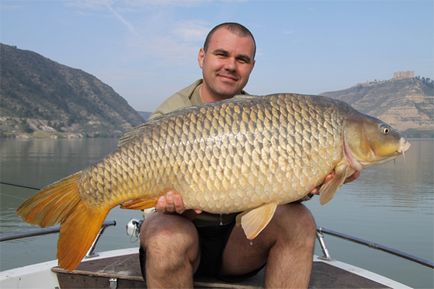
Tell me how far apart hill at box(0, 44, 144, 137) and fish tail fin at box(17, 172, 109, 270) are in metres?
94.6

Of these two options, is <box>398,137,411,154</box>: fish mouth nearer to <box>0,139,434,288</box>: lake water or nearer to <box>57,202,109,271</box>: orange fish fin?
<box>57,202,109,271</box>: orange fish fin

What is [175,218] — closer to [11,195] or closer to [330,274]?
[330,274]

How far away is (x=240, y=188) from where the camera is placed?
7.20 feet

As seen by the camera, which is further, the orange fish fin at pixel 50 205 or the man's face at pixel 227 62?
the man's face at pixel 227 62

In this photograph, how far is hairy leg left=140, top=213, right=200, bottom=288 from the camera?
2340 mm

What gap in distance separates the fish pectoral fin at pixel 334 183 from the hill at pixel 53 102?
9518cm

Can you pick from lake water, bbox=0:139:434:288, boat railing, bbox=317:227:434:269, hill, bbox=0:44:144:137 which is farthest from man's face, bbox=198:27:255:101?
hill, bbox=0:44:144:137

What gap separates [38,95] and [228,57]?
124 metres

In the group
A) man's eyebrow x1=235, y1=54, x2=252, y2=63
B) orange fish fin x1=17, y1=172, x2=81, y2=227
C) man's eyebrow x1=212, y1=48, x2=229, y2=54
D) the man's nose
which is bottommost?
orange fish fin x1=17, y1=172, x2=81, y2=227

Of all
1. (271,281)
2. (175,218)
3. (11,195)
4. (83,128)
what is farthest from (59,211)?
(83,128)

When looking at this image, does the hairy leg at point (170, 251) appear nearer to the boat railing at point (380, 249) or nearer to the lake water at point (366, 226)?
the boat railing at point (380, 249)

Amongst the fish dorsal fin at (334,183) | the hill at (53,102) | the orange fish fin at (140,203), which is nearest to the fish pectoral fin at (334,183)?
the fish dorsal fin at (334,183)

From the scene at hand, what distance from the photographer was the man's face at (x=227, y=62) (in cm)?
288

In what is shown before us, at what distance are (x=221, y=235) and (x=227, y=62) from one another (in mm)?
1078
